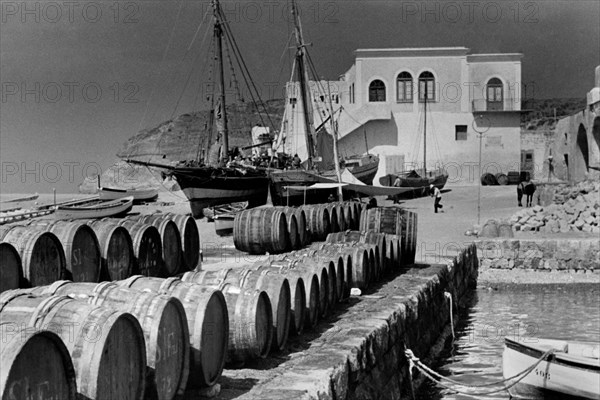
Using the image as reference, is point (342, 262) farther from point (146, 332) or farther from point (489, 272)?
point (489, 272)

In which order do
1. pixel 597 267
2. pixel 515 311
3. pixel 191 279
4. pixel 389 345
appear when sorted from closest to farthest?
pixel 191 279, pixel 389 345, pixel 515 311, pixel 597 267

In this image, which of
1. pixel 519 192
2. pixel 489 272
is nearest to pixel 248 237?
pixel 489 272

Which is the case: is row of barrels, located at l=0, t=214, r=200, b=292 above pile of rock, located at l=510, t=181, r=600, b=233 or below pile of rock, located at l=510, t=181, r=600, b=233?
above

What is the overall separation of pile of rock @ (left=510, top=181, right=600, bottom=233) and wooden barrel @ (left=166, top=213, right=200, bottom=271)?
47.2ft

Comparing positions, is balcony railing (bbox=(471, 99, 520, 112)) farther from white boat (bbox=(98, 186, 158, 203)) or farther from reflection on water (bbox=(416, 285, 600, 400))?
reflection on water (bbox=(416, 285, 600, 400))

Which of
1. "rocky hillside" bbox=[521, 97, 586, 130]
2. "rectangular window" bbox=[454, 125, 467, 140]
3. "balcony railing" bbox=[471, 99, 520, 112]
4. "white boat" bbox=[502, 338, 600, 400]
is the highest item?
"rocky hillside" bbox=[521, 97, 586, 130]

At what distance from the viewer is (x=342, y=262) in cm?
961

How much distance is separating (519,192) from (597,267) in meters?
11.2

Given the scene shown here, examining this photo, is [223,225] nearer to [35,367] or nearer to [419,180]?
[419,180]

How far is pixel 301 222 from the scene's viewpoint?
620 inches

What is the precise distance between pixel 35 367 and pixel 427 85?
41.8m

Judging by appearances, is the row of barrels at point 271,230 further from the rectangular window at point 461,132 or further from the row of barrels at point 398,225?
the rectangular window at point 461,132

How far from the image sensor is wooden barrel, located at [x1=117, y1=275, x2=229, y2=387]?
5453 mm

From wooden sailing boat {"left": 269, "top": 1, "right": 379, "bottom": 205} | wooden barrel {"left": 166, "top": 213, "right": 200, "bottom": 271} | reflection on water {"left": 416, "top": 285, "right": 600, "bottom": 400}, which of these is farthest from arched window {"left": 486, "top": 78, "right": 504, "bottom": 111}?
wooden barrel {"left": 166, "top": 213, "right": 200, "bottom": 271}
